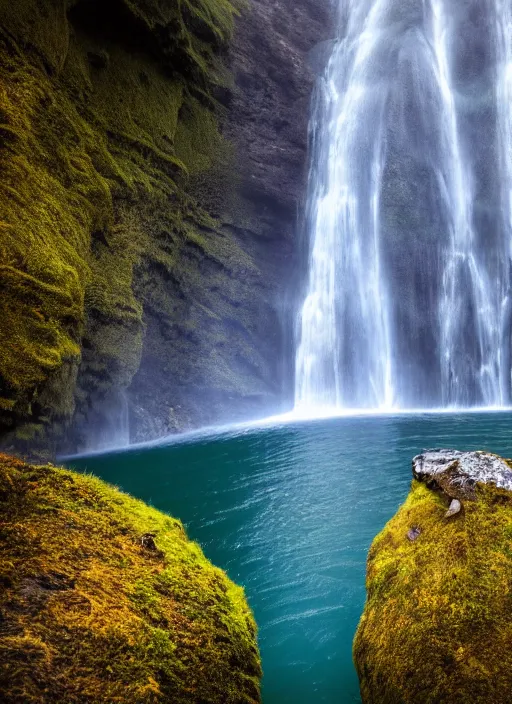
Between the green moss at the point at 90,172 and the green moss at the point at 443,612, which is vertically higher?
the green moss at the point at 90,172

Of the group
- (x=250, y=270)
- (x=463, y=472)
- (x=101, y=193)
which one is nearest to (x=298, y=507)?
(x=463, y=472)

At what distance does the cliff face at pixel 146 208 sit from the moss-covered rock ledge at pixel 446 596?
829 cm

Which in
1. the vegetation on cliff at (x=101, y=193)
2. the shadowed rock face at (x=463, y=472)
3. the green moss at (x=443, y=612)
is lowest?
the green moss at (x=443, y=612)

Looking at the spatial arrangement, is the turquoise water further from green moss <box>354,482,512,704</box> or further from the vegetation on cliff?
the vegetation on cliff

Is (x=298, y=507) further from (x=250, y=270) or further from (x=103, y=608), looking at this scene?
(x=250, y=270)

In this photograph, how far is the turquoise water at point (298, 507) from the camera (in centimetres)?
394

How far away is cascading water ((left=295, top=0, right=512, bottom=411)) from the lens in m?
25.8

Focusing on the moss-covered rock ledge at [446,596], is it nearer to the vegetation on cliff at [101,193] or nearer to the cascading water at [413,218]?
the vegetation on cliff at [101,193]

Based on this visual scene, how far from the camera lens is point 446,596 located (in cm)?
232

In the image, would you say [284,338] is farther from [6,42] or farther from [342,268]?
[6,42]

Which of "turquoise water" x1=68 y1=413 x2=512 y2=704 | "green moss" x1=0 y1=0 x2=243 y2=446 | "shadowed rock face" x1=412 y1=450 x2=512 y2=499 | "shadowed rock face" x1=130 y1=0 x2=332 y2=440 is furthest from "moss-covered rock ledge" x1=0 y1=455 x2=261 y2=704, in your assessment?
"shadowed rock face" x1=130 y1=0 x2=332 y2=440

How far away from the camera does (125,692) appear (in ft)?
5.11

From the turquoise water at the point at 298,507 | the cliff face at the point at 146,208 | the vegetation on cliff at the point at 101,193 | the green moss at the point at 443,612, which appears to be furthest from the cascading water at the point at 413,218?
the green moss at the point at 443,612

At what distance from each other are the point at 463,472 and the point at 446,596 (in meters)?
0.86
